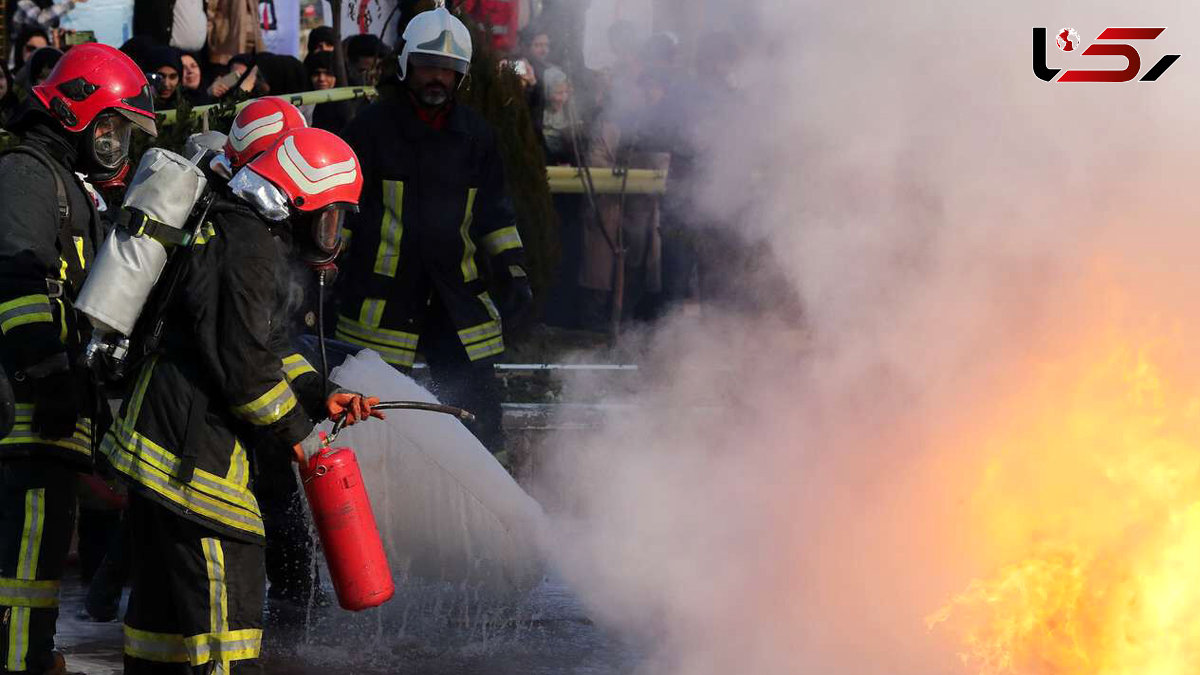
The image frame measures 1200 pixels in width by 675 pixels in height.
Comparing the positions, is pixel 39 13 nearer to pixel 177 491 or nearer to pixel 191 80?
pixel 191 80

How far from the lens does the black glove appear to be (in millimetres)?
7148

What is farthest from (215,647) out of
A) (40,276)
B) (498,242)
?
(498,242)

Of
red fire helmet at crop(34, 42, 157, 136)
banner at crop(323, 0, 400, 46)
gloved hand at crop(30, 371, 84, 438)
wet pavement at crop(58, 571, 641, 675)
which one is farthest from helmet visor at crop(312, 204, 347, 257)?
banner at crop(323, 0, 400, 46)

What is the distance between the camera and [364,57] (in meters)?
9.88

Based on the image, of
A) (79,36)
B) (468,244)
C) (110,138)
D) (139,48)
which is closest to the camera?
(110,138)

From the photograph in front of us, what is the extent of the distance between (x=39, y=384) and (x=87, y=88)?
37.1 inches

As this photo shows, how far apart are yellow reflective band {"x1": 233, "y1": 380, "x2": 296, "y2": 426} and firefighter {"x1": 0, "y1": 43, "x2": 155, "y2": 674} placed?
706mm

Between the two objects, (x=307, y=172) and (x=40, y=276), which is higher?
(x=307, y=172)

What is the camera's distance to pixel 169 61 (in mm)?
9273

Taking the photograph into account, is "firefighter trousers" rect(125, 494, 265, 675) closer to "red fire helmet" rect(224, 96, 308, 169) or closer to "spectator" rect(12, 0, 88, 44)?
"red fire helmet" rect(224, 96, 308, 169)

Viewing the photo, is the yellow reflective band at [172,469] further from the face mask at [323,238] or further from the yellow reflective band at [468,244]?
the yellow reflective band at [468,244]

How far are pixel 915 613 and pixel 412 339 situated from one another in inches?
105

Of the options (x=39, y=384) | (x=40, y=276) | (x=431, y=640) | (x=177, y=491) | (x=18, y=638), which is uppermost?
(x=40, y=276)

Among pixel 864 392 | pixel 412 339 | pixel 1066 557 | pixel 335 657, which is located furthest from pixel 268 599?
pixel 1066 557
